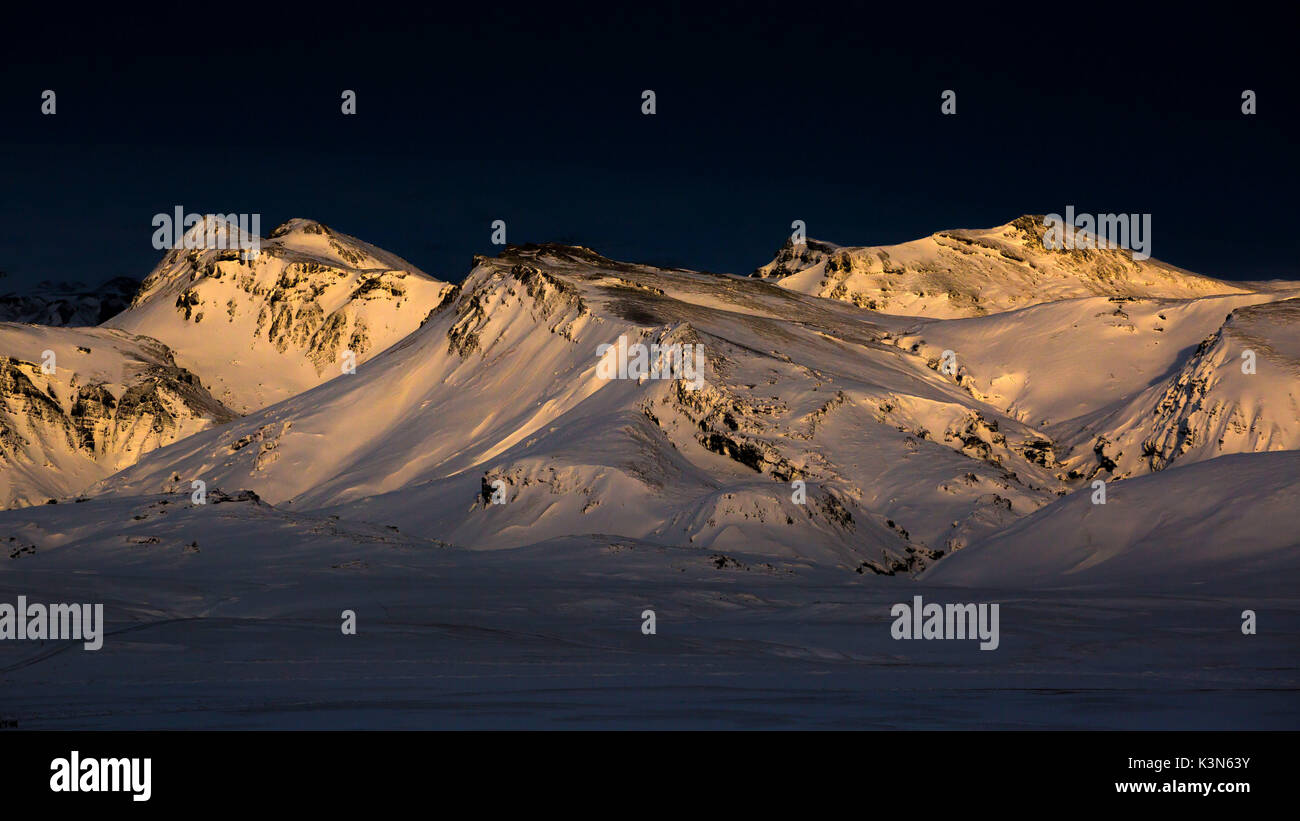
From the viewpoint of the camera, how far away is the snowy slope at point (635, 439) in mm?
111250

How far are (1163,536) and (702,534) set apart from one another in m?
34.7

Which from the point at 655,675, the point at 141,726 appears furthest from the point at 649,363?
the point at 141,726

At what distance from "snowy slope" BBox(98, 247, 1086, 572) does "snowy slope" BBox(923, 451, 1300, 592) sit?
22872 mm

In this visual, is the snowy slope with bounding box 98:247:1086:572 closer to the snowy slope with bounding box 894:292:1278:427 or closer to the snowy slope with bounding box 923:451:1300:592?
the snowy slope with bounding box 894:292:1278:427

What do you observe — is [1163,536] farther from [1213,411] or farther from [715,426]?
[1213,411]

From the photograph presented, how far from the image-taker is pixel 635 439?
122938 millimetres

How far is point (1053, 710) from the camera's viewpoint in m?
35.4

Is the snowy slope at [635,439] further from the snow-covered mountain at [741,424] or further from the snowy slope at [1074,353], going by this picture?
the snowy slope at [1074,353]

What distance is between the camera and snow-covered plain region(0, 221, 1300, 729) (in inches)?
1547

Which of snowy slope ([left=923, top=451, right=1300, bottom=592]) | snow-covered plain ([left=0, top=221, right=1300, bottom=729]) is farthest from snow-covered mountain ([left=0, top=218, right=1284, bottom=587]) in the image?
snowy slope ([left=923, top=451, right=1300, bottom=592])

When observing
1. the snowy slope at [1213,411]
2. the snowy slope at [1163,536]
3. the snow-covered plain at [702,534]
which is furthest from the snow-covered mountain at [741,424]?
the snowy slope at [1163,536]

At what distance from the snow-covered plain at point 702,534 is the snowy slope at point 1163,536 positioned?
203mm

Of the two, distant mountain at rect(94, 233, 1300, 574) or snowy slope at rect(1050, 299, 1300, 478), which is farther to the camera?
snowy slope at rect(1050, 299, 1300, 478)
